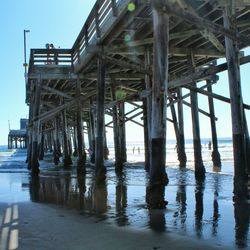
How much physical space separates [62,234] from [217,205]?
3.18 metres

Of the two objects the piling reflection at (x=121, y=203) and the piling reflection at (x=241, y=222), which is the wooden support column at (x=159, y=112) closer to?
the piling reflection at (x=121, y=203)

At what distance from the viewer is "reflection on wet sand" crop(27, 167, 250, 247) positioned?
18.9 feet

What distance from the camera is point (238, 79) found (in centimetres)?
800

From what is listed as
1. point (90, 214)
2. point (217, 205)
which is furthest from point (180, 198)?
point (90, 214)

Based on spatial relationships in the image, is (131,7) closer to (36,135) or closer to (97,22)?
(97,22)

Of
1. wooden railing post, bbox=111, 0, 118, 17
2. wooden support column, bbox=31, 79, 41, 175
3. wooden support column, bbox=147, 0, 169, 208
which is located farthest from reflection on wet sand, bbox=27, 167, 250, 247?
wooden support column, bbox=31, 79, 41, 175

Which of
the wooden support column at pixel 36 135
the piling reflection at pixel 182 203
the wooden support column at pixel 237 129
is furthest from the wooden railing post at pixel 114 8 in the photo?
the wooden support column at pixel 36 135

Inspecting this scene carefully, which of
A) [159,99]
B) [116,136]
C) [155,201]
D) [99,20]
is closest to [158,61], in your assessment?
[159,99]

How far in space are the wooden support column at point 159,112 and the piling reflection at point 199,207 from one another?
640 millimetres

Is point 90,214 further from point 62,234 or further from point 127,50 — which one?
point 127,50

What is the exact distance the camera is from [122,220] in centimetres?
657

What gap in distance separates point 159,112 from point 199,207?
1.83 m

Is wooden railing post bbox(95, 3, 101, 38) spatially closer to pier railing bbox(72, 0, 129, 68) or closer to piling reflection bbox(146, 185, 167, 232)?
pier railing bbox(72, 0, 129, 68)

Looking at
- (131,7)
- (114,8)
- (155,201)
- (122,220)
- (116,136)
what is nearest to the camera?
(122,220)
